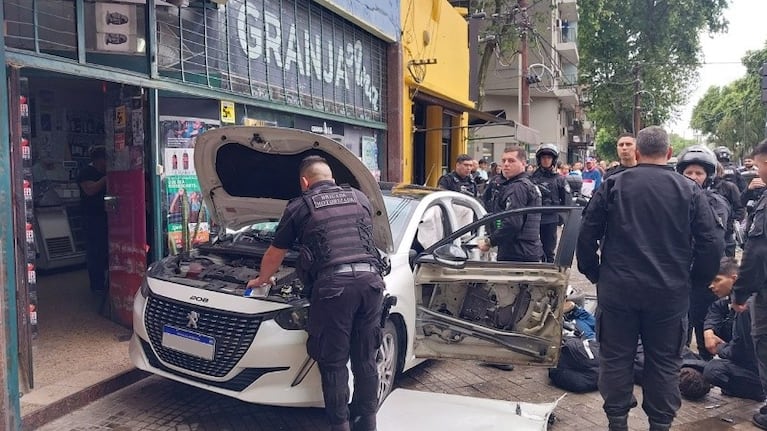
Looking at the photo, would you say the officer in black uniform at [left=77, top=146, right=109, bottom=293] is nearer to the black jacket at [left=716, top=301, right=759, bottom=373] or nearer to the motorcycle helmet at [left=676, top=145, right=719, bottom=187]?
the motorcycle helmet at [left=676, top=145, right=719, bottom=187]

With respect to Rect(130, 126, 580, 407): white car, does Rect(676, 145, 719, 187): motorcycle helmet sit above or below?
above

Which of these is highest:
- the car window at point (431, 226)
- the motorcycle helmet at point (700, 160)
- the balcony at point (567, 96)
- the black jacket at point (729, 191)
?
the balcony at point (567, 96)

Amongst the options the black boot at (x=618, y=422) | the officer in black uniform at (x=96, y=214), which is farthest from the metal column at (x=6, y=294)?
the black boot at (x=618, y=422)

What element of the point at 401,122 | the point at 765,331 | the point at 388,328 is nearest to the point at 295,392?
the point at 388,328

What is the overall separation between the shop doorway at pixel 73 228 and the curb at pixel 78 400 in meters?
0.06

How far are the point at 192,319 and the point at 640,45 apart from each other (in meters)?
32.2

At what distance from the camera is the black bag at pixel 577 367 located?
4652 mm

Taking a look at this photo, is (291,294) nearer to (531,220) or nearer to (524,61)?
(531,220)

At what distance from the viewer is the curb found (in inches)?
152

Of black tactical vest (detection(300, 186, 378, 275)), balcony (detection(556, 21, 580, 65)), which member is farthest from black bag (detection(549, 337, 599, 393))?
balcony (detection(556, 21, 580, 65))

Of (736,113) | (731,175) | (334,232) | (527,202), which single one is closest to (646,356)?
(334,232)

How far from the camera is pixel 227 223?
5.07 meters

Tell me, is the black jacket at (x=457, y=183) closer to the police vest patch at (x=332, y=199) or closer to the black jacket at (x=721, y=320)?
the black jacket at (x=721, y=320)

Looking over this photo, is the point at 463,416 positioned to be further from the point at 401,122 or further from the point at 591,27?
the point at 591,27
